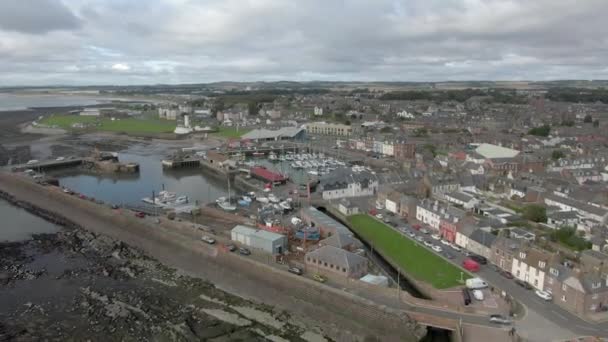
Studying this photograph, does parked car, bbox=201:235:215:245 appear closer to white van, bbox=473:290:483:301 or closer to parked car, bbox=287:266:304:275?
parked car, bbox=287:266:304:275

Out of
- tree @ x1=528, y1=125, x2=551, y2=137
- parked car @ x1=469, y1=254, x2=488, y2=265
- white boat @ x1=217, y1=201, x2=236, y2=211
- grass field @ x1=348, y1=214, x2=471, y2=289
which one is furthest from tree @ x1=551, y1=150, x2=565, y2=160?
white boat @ x1=217, y1=201, x2=236, y2=211

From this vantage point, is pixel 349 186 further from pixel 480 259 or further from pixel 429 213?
pixel 480 259

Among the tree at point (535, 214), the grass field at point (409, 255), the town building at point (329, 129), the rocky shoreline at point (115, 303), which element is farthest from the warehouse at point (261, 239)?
the town building at point (329, 129)

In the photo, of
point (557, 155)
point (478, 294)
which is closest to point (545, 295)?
point (478, 294)

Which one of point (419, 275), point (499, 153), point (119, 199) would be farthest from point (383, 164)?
point (419, 275)

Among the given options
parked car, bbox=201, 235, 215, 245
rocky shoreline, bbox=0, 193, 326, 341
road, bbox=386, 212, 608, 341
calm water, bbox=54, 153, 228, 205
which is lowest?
rocky shoreline, bbox=0, 193, 326, 341
